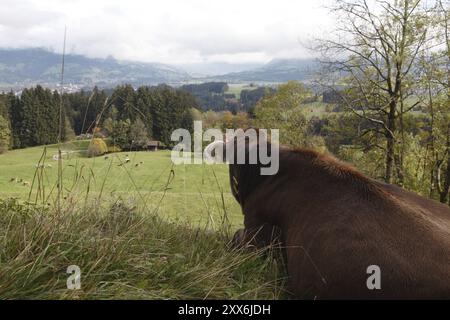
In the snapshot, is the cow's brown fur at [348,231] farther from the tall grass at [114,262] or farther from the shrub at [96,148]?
the shrub at [96,148]

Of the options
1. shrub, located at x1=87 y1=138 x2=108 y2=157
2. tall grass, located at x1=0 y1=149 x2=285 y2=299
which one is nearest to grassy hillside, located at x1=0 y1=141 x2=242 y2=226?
shrub, located at x1=87 y1=138 x2=108 y2=157

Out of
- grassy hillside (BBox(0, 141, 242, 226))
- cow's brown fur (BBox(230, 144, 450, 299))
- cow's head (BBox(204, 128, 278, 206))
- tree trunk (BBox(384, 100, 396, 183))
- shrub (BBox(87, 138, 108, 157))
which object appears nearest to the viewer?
cow's brown fur (BBox(230, 144, 450, 299))

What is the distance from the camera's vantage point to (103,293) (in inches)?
105

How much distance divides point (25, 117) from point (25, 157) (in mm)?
14916

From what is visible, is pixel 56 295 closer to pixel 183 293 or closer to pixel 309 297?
pixel 183 293

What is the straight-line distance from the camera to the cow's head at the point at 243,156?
4887mm

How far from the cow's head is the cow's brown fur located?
14.2 inches

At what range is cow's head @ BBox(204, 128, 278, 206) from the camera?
4887 mm

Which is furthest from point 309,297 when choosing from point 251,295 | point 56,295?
point 56,295

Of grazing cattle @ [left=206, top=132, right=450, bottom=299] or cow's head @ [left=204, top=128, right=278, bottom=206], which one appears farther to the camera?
cow's head @ [left=204, top=128, right=278, bottom=206]

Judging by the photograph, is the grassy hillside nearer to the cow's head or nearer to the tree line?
the cow's head

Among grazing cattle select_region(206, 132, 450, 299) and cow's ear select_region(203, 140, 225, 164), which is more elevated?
cow's ear select_region(203, 140, 225, 164)

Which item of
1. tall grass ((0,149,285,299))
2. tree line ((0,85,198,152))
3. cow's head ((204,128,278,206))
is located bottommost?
tall grass ((0,149,285,299))

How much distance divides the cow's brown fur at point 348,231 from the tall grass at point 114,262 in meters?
0.37
